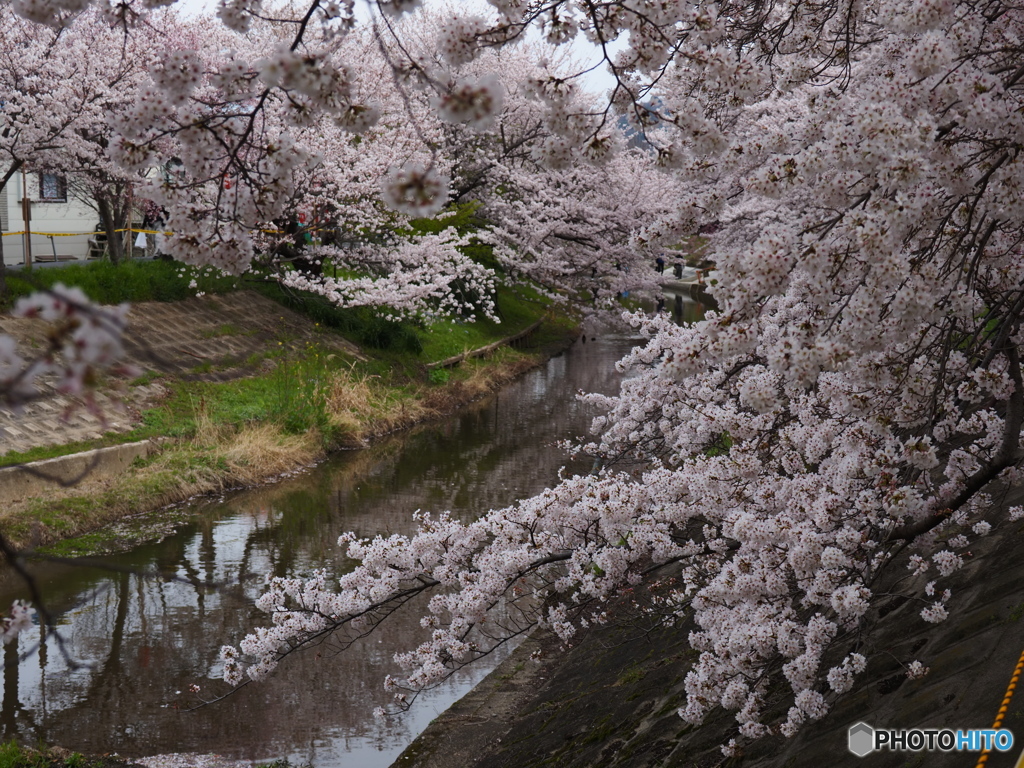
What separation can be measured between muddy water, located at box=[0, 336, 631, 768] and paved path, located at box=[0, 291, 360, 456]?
216 cm

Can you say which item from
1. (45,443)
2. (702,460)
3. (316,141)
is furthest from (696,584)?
(316,141)

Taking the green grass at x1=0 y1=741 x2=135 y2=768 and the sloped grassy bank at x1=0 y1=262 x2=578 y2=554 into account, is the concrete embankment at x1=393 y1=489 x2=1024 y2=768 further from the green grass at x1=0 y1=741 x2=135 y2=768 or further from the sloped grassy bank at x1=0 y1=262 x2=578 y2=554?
the sloped grassy bank at x1=0 y1=262 x2=578 y2=554

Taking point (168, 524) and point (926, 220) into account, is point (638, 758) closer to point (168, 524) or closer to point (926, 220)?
point (926, 220)

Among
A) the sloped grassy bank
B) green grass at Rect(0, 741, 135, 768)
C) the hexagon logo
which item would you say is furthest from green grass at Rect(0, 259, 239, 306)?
the hexagon logo

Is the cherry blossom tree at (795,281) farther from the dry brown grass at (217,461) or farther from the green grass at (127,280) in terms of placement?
the green grass at (127,280)

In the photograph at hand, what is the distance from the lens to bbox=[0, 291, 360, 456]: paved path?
40.9 feet

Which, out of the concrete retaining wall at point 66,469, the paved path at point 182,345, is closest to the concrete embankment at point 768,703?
the concrete retaining wall at point 66,469

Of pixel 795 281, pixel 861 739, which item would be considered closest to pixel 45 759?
pixel 861 739

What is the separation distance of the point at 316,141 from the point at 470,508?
9.06m

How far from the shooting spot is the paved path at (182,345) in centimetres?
1246

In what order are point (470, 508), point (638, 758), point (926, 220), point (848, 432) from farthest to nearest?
point (470, 508) → point (638, 758) → point (848, 432) → point (926, 220)

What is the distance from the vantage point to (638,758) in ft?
17.3

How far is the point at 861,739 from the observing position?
13.1 feet

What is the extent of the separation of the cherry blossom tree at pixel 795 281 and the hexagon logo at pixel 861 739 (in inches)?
8.4
